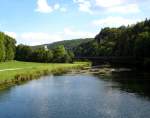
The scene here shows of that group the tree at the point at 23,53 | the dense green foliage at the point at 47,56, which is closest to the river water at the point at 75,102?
the dense green foliage at the point at 47,56

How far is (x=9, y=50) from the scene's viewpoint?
15012cm

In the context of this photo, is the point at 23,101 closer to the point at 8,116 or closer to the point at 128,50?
the point at 8,116

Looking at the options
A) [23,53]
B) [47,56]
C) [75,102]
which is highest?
[23,53]

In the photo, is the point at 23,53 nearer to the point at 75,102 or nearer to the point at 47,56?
the point at 47,56

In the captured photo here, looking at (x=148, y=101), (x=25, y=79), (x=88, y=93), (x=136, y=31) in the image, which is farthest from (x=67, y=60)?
(x=148, y=101)

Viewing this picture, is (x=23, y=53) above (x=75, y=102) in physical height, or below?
above

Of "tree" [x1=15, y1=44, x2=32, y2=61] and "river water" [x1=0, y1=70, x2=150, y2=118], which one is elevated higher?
"tree" [x1=15, y1=44, x2=32, y2=61]

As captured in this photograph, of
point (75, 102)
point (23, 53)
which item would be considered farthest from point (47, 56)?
point (75, 102)

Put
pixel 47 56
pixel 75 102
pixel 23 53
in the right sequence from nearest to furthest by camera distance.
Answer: pixel 75 102
pixel 47 56
pixel 23 53

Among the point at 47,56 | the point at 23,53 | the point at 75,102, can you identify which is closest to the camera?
the point at 75,102

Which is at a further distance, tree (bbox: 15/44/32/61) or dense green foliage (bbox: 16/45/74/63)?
tree (bbox: 15/44/32/61)

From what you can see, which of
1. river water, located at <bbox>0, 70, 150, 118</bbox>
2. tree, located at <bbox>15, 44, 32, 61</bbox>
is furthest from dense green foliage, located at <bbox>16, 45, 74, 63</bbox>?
river water, located at <bbox>0, 70, 150, 118</bbox>

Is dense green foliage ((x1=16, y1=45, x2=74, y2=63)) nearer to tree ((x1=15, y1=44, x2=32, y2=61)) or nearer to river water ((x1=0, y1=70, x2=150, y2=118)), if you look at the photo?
tree ((x1=15, y1=44, x2=32, y2=61))

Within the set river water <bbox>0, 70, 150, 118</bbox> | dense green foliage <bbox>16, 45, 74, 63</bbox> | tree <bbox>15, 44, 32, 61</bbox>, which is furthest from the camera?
tree <bbox>15, 44, 32, 61</bbox>
